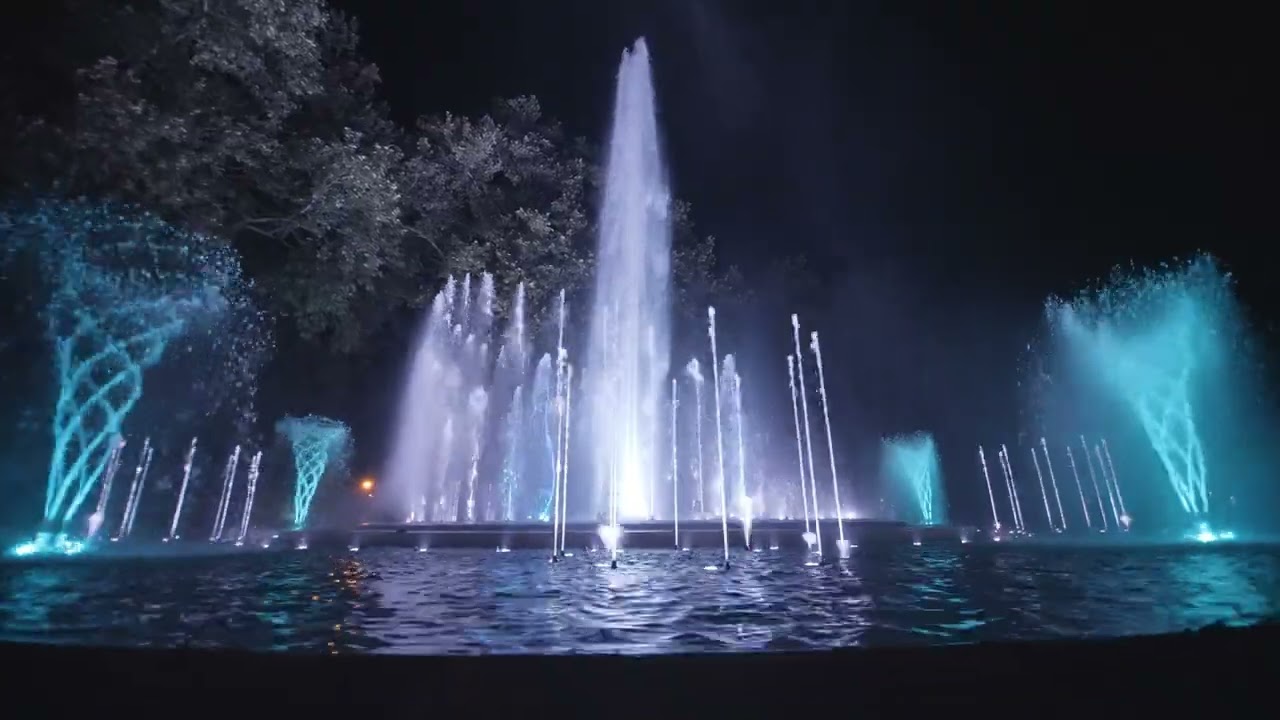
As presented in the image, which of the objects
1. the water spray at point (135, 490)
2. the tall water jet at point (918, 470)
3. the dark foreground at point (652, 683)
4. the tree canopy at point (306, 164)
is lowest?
the dark foreground at point (652, 683)

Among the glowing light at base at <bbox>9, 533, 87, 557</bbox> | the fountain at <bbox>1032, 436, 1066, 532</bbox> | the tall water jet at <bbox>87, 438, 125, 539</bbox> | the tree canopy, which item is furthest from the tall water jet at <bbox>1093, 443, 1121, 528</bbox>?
the tall water jet at <bbox>87, 438, 125, 539</bbox>

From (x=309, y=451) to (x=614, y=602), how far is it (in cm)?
2433

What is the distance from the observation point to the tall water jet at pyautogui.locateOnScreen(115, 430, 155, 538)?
19.1 m

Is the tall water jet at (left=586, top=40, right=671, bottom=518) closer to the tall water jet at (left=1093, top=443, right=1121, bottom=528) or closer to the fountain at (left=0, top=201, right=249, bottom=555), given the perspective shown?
the fountain at (left=0, top=201, right=249, bottom=555)

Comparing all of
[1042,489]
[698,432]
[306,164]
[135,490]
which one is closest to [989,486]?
[1042,489]

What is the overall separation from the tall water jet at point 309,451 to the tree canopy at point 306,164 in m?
3.78

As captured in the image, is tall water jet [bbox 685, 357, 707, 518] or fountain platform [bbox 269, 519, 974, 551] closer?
fountain platform [bbox 269, 519, 974, 551]

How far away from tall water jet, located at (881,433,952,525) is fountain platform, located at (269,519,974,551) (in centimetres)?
2004

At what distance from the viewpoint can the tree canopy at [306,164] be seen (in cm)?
1428

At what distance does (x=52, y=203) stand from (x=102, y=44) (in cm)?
386

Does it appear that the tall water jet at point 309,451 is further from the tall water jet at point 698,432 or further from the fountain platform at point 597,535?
the tall water jet at point 698,432

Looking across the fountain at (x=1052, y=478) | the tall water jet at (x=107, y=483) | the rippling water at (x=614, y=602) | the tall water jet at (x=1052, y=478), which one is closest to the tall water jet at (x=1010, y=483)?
the fountain at (x=1052, y=478)

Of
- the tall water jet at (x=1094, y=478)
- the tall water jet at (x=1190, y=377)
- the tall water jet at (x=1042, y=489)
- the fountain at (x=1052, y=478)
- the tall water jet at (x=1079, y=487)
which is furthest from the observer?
the tall water jet at (x=1042, y=489)

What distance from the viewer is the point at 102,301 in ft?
47.5
